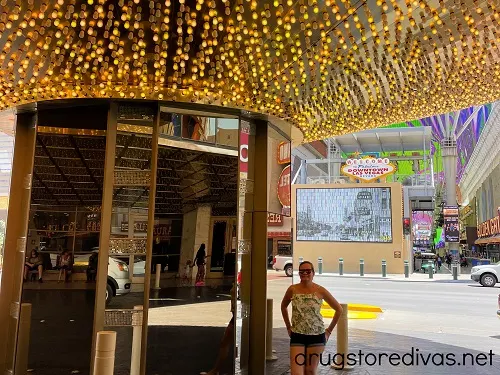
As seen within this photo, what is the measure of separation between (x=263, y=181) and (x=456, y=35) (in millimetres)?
3085

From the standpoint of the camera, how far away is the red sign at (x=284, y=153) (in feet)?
23.6

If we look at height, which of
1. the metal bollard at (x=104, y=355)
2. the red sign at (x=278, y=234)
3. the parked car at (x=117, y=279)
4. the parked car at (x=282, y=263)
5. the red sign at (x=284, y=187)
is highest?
the red sign at (x=284, y=187)

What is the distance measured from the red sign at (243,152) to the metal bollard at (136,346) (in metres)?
2.32

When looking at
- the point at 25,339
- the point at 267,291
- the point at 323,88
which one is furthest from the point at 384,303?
the point at 25,339

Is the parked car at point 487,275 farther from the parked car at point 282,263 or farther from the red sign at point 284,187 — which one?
the parked car at point 282,263

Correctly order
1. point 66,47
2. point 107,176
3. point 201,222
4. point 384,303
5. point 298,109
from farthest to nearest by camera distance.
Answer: point 384,303
point 298,109
point 201,222
point 107,176
point 66,47

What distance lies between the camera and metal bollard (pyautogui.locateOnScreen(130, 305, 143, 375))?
5457mm

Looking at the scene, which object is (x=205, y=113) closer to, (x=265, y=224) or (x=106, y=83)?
(x=106, y=83)

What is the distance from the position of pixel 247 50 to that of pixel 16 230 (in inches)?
162

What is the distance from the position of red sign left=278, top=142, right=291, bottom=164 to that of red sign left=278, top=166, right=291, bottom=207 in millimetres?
146

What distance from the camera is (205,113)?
19.9ft

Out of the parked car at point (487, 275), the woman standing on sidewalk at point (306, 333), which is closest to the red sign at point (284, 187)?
the woman standing on sidewalk at point (306, 333)

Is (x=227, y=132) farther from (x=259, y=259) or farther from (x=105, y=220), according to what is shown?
(x=105, y=220)

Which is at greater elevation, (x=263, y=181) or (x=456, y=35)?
(x=456, y=35)
